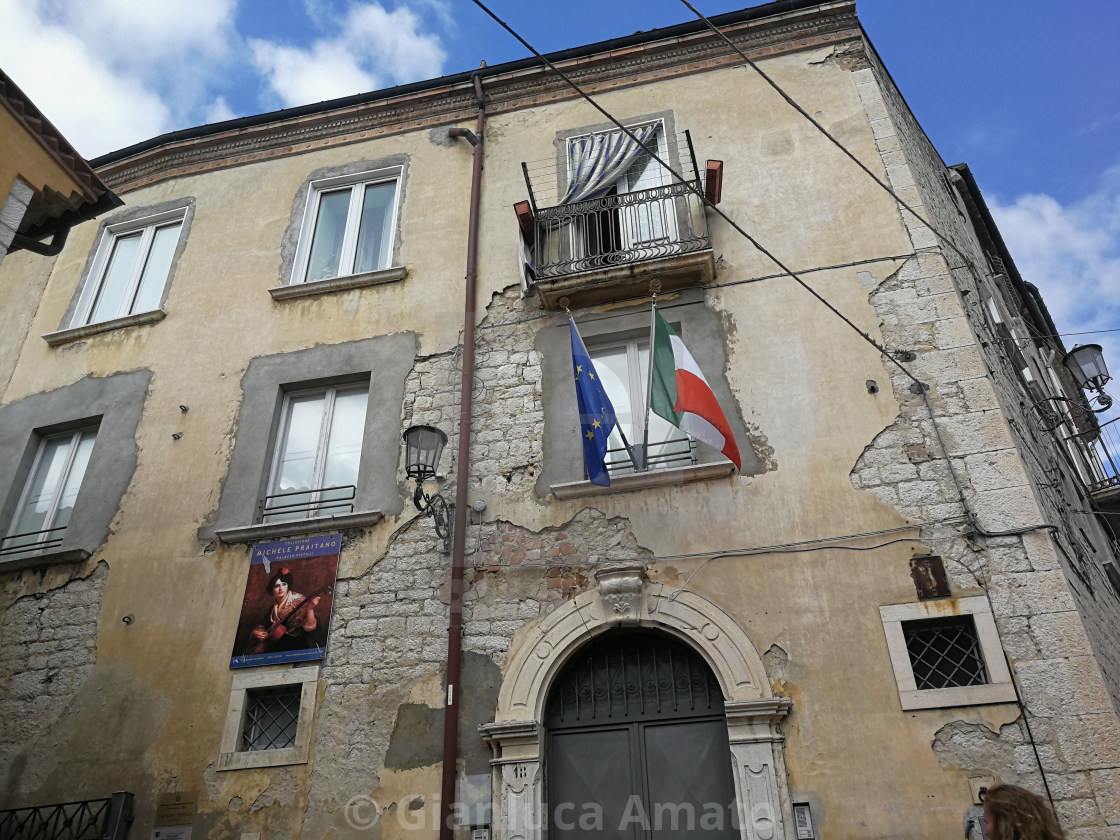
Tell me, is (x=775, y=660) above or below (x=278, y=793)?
above

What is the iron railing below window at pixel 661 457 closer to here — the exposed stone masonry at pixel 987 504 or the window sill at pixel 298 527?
the exposed stone masonry at pixel 987 504

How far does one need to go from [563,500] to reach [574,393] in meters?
1.14

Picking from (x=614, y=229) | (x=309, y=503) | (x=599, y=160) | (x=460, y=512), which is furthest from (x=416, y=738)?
(x=599, y=160)

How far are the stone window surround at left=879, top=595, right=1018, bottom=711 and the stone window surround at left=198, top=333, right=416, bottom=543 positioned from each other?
424 cm

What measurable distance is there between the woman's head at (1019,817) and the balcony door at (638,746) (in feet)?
9.57

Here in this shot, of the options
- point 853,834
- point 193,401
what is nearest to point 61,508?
point 193,401

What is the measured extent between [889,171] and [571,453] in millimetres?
4211

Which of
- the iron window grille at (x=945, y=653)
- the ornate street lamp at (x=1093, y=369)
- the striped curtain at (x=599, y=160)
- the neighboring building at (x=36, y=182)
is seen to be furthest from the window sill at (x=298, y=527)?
the ornate street lamp at (x=1093, y=369)

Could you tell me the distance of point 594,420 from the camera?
7.07 meters

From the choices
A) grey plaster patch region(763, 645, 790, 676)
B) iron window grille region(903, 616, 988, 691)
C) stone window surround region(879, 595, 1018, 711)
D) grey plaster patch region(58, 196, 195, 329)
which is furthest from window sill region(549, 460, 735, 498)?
grey plaster patch region(58, 196, 195, 329)

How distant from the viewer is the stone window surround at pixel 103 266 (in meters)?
10.0

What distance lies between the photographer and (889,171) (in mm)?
8477

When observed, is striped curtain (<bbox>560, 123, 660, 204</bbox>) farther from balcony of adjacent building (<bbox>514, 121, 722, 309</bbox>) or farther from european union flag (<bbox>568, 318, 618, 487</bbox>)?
european union flag (<bbox>568, 318, 618, 487</bbox>)

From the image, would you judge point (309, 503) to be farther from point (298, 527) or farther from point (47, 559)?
point (47, 559)
